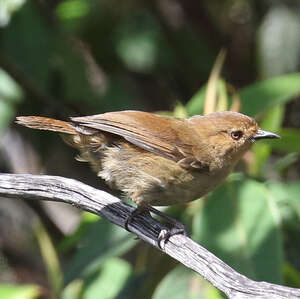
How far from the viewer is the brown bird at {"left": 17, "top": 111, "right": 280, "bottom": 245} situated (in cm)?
389

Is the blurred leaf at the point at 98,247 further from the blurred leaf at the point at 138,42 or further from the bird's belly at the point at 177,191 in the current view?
the blurred leaf at the point at 138,42

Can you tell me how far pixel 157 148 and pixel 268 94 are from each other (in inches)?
48.6

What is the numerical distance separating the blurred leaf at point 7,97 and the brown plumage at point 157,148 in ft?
4.56

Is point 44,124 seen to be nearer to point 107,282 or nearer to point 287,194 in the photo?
point 107,282

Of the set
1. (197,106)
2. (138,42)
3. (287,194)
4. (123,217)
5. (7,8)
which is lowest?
(123,217)

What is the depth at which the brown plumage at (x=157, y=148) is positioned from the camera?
153 inches

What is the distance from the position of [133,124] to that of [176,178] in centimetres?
38

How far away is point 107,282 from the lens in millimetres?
4777

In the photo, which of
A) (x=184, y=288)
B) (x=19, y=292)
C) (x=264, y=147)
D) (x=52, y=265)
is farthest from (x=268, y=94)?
(x=19, y=292)

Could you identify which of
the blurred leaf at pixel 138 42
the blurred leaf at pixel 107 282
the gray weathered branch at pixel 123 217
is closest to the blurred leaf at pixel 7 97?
the blurred leaf at pixel 138 42

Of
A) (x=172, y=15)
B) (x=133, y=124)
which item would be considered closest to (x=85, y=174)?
(x=172, y=15)

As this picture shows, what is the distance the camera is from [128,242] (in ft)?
14.6

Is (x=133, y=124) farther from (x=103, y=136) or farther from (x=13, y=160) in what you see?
(x=13, y=160)

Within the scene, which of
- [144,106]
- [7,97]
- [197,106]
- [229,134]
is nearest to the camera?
[229,134]
